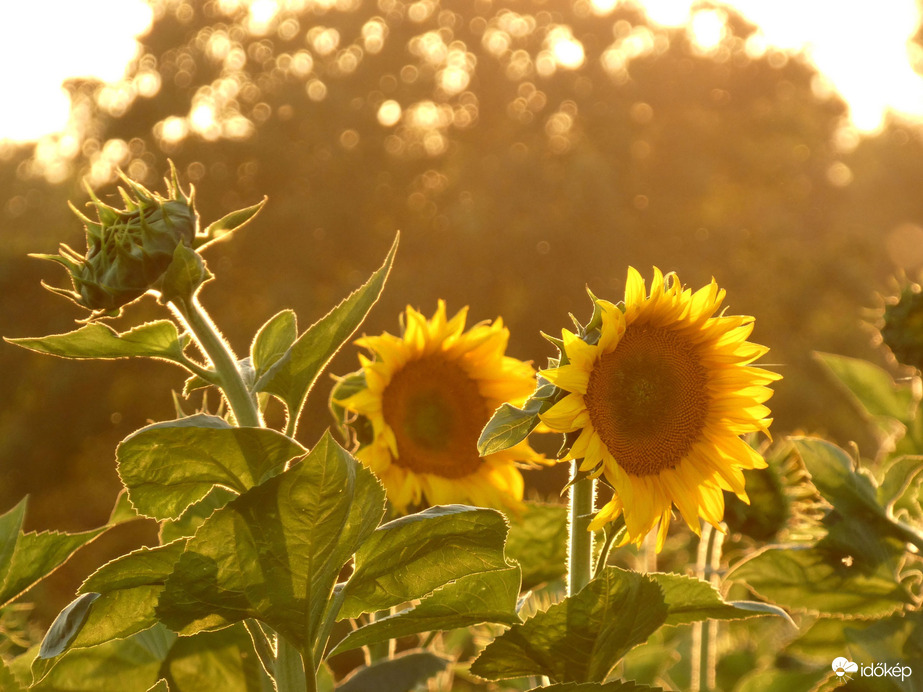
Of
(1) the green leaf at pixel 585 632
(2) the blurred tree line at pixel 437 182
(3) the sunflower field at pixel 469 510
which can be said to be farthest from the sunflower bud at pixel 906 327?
(2) the blurred tree line at pixel 437 182

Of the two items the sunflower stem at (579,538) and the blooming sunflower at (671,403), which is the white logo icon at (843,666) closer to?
the blooming sunflower at (671,403)

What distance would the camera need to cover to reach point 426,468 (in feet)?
4.79

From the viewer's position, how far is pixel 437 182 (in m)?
9.66

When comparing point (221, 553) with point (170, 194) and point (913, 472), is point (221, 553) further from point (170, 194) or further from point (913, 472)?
point (913, 472)

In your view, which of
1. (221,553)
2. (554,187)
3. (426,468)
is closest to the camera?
(221,553)

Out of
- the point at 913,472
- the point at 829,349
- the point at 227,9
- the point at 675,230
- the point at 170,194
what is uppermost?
the point at 227,9

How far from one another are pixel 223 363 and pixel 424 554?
261mm

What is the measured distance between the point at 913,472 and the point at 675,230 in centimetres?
906

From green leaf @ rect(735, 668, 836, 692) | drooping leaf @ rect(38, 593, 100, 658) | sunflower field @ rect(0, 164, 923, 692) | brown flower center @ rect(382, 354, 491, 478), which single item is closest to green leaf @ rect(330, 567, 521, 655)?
sunflower field @ rect(0, 164, 923, 692)

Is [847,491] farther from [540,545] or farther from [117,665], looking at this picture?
[117,665]

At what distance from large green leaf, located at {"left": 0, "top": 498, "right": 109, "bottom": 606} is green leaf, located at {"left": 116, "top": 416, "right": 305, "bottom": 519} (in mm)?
Answer: 180

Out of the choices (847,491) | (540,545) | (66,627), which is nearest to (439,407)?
(540,545)

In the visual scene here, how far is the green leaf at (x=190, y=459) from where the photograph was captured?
29.5 inches

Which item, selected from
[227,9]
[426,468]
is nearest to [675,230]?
[227,9]
